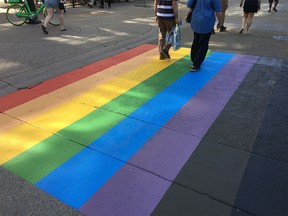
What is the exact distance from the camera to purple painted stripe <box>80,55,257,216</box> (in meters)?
2.71

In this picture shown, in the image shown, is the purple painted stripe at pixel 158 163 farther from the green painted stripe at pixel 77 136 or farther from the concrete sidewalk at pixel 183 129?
the green painted stripe at pixel 77 136

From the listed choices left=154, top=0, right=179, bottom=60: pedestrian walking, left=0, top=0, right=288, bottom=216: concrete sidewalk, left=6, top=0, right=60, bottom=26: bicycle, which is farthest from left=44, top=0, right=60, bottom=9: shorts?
left=154, top=0, right=179, bottom=60: pedestrian walking

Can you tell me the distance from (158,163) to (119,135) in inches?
30.4

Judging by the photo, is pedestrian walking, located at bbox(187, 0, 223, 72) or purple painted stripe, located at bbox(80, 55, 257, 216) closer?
Answer: purple painted stripe, located at bbox(80, 55, 257, 216)

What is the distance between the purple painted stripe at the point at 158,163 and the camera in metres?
2.71

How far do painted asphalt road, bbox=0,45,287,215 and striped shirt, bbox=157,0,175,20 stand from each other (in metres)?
1.10

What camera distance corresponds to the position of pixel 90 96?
498 cm

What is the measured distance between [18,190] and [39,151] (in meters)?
0.66

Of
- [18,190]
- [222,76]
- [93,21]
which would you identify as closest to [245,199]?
[18,190]

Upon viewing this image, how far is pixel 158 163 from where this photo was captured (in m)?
3.26

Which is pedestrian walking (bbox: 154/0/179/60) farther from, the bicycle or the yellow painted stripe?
the bicycle

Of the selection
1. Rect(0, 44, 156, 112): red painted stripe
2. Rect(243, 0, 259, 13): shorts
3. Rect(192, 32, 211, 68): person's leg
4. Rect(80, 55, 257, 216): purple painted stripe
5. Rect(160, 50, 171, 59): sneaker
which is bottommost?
Rect(80, 55, 257, 216): purple painted stripe

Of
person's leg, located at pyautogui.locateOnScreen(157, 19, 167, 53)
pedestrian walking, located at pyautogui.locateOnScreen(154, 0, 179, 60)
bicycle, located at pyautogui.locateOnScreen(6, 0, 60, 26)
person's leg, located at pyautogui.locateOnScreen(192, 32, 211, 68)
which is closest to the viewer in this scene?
person's leg, located at pyautogui.locateOnScreen(192, 32, 211, 68)

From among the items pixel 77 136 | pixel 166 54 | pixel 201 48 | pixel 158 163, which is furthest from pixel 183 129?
pixel 166 54
